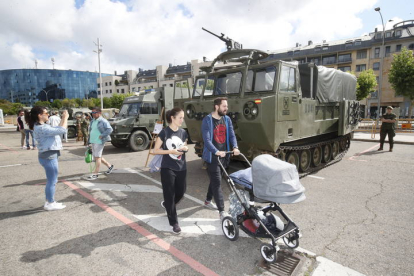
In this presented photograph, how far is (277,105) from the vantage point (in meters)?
5.42

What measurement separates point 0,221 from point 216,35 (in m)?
7.23

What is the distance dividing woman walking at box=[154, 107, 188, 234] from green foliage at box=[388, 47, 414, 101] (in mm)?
27223

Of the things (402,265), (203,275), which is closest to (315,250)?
(402,265)

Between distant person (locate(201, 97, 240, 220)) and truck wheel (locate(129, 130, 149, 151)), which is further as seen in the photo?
truck wheel (locate(129, 130, 149, 151))

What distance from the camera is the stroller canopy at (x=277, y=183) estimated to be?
112 inches

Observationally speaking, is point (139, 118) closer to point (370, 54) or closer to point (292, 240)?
point (292, 240)

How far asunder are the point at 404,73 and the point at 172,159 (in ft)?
90.7

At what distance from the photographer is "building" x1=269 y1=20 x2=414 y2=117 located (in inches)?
1583

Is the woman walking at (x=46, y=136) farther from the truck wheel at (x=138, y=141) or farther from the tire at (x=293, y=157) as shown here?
the truck wheel at (x=138, y=141)

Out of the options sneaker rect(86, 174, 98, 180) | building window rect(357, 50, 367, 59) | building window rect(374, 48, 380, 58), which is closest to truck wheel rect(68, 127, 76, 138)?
sneaker rect(86, 174, 98, 180)

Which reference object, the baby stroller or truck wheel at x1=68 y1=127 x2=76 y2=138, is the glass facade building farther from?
the baby stroller

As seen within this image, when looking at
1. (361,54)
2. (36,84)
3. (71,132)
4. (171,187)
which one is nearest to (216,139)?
(171,187)

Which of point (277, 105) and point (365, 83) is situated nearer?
point (277, 105)

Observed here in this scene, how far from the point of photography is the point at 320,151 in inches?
312
